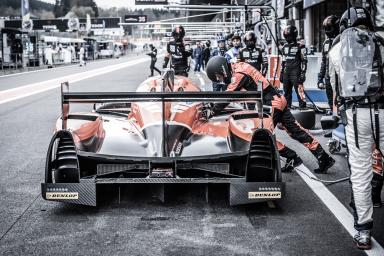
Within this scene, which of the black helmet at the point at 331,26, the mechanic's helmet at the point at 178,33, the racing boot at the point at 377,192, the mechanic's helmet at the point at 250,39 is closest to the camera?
the racing boot at the point at 377,192

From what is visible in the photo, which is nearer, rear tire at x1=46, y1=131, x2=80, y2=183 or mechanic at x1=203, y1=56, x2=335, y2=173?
rear tire at x1=46, y1=131, x2=80, y2=183

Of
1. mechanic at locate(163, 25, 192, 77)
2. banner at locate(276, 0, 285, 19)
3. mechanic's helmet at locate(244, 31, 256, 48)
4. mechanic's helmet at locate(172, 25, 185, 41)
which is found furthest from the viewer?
banner at locate(276, 0, 285, 19)

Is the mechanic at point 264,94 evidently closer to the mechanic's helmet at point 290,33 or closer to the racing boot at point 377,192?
the racing boot at point 377,192

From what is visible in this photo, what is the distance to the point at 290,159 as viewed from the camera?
6750 millimetres

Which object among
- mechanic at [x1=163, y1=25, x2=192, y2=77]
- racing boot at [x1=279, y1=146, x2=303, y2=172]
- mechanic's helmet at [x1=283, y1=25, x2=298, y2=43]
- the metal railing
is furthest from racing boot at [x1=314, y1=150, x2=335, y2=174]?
the metal railing

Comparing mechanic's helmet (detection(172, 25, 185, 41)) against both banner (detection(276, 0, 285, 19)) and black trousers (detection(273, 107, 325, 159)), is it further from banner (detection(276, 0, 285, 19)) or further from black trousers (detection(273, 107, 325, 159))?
black trousers (detection(273, 107, 325, 159))

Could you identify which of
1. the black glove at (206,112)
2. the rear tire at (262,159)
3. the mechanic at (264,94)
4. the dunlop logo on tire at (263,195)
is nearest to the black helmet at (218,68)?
the mechanic at (264,94)

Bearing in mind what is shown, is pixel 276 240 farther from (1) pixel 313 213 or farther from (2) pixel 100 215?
(2) pixel 100 215

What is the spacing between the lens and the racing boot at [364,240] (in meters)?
4.04

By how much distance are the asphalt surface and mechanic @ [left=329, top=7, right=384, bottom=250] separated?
0.99 feet

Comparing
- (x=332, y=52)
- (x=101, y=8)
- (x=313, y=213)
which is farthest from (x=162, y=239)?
(x=101, y=8)

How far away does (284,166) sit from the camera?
22.4 ft

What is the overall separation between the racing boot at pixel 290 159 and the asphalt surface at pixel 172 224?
0.19 m

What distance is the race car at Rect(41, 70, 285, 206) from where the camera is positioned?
4887 mm
